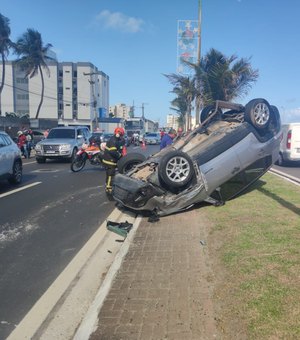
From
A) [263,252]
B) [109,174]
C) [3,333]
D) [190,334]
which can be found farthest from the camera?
[109,174]

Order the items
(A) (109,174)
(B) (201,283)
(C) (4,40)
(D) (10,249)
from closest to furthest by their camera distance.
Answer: (B) (201,283) → (D) (10,249) → (A) (109,174) → (C) (4,40)

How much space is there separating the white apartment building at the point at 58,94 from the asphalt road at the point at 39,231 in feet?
300

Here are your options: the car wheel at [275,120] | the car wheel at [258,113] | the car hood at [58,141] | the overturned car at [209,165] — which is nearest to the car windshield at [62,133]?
the car hood at [58,141]

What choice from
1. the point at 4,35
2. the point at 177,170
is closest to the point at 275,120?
the point at 177,170

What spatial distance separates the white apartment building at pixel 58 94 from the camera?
332ft

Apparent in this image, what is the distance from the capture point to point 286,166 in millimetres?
18094

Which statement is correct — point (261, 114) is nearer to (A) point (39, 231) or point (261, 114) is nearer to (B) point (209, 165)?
(B) point (209, 165)

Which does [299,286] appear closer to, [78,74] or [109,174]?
[109,174]

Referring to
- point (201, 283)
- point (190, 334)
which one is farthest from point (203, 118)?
point (190, 334)

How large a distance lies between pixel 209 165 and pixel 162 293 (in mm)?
3952

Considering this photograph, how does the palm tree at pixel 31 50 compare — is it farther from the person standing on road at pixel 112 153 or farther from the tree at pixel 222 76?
the person standing on road at pixel 112 153

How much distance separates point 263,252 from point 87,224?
3661mm

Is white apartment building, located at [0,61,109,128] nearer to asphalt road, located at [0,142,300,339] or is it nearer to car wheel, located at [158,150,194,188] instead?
asphalt road, located at [0,142,300,339]

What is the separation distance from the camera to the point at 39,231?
6.90 metres
